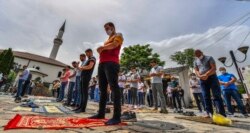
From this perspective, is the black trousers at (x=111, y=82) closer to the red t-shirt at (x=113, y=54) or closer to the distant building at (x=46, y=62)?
the red t-shirt at (x=113, y=54)

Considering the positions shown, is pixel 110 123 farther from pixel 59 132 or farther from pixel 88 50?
pixel 88 50

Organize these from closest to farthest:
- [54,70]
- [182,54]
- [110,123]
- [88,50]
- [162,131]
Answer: [162,131], [110,123], [88,50], [182,54], [54,70]

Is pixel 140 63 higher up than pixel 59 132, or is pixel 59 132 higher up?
pixel 140 63

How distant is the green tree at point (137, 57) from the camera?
3762cm

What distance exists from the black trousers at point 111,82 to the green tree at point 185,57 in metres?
46.9

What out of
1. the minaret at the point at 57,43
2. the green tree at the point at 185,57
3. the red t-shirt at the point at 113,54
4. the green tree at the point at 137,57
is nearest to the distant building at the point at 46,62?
the minaret at the point at 57,43

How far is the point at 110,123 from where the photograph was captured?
2785mm

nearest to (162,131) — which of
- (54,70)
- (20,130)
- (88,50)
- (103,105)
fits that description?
(103,105)

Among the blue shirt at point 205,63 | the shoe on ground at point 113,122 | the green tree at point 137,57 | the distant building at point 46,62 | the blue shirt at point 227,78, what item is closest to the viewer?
the shoe on ground at point 113,122

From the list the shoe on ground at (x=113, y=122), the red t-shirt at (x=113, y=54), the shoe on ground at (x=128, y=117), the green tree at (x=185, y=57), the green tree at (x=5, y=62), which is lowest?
the shoe on ground at (x=113, y=122)

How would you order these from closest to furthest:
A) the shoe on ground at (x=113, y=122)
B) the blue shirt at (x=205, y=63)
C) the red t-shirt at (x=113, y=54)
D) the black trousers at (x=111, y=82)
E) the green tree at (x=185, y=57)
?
1. the shoe on ground at (x=113, y=122)
2. the black trousers at (x=111, y=82)
3. the red t-shirt at (x=113, y=54)
4. the blue shirt at (x=205, y=63)
5. the green tree at (x=185, y=57)

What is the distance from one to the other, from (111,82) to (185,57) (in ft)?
158

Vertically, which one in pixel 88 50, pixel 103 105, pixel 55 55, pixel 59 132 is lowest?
pixel 59 132

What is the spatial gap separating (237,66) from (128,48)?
2940 cm
